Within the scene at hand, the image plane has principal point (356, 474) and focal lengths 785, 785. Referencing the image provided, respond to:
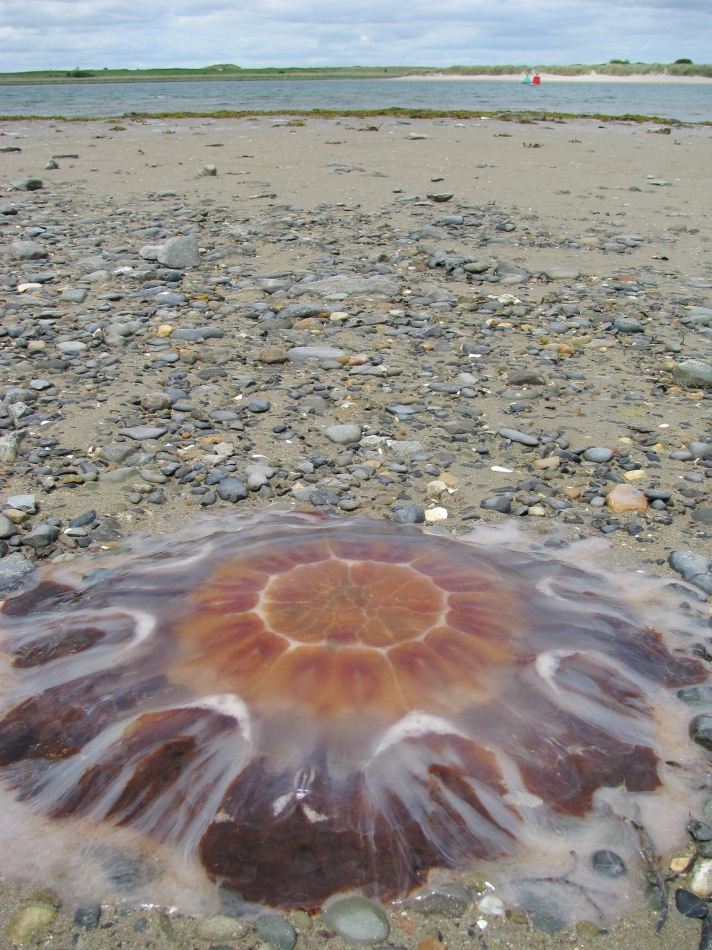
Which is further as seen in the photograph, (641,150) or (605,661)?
(641,150)

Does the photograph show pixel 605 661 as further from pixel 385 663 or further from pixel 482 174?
pixel 482 174

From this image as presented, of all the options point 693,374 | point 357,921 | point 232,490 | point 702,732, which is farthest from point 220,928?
point 693,374

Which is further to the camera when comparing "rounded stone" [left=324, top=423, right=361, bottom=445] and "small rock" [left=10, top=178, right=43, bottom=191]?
"small rock" [left=10, top=178, right=43, bottom=191]

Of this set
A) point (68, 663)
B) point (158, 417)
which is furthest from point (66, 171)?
point (68, 663)

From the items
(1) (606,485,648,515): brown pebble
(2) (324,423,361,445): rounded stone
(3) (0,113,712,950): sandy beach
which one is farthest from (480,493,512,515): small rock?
(2) (324,423,361,445): rounded stone

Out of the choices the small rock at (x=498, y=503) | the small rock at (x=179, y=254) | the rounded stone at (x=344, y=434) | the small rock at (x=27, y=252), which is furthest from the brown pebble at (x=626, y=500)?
the small rock at (x=27, y=252)

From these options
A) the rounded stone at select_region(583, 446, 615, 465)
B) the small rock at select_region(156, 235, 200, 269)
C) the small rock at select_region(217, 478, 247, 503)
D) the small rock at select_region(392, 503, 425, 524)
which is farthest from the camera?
the small rock at select_region(156, 235, 200, 269)

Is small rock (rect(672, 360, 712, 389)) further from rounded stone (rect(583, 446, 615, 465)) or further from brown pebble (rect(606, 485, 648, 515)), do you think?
brown pebble (rect(606, 485, 648, 515))
